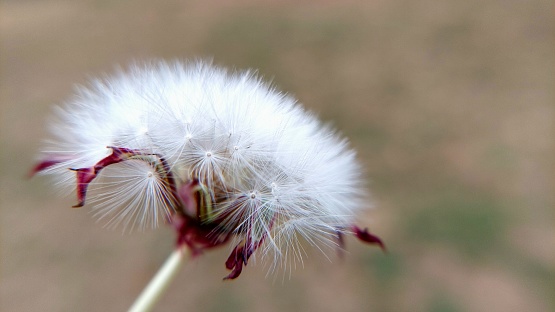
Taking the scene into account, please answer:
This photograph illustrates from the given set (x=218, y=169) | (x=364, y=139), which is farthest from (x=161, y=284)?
(x=364, y=139)

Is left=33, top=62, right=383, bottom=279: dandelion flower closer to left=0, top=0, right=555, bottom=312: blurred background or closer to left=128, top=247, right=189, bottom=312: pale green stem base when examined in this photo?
left=128, top=247, right=189, bottom=312: pale green stem base

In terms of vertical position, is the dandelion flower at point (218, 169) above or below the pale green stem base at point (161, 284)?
above

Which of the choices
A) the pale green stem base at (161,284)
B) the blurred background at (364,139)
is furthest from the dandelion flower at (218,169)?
the blurred background at (364,139)

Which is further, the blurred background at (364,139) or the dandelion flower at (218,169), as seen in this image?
the blurred background at (364,139)

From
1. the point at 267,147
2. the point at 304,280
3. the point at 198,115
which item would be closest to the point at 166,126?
the point at 198,115

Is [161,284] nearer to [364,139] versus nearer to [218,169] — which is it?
[218,169]

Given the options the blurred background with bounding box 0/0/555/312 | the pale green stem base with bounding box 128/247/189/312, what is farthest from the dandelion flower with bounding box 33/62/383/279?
the blurred background with bounding box 0/0/555/312

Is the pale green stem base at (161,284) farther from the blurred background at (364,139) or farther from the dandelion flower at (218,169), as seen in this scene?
the blurred background at (364,139)

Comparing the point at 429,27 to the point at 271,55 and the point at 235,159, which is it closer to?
the point at 271,55
